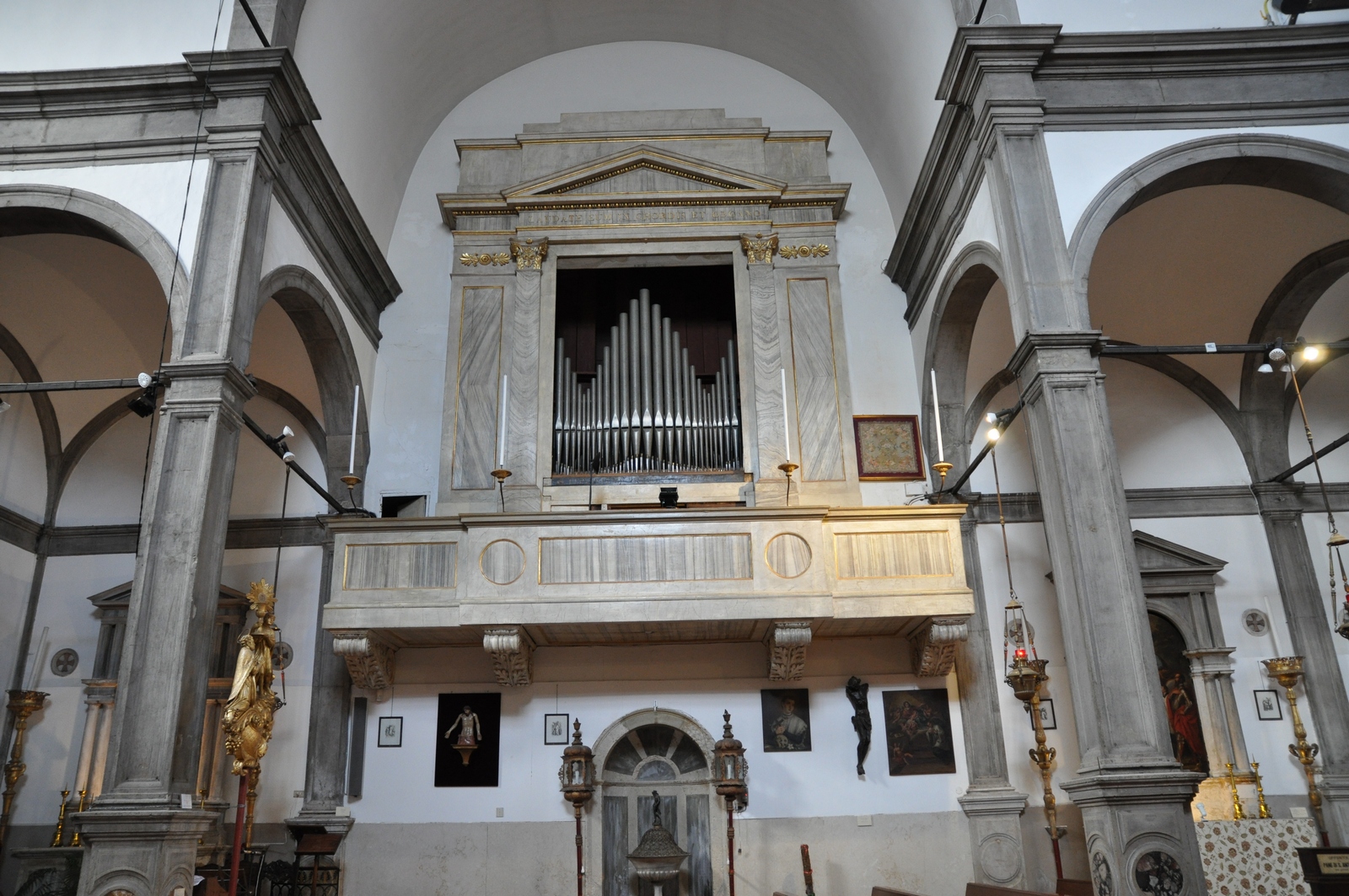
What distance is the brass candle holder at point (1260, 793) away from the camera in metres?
10.8

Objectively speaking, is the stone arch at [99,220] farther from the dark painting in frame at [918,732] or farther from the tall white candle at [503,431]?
the dark painting in frame at [918,732]

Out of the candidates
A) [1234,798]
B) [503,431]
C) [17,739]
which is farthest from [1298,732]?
[17,739]

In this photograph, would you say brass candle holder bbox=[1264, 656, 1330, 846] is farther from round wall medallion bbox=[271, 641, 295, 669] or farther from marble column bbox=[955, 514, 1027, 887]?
round wall medallion bbox=[271, 641, 295, 669]

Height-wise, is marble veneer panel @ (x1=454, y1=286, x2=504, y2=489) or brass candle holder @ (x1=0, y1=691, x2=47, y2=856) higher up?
marble veneer panel @ (x1=454, y1=286, x2=504, y2=489)

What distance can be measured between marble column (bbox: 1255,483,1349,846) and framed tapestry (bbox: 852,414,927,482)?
160 inches

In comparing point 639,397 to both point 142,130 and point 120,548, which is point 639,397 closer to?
point 142,130

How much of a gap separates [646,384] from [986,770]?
17.3ft

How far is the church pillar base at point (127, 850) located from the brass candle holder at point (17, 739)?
551 cm

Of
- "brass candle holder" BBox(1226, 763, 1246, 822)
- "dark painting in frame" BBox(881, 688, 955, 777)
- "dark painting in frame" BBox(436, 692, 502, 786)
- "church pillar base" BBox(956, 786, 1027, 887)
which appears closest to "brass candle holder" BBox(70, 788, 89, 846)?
"dark painting in frame" BBox(436, 692, 502, 786)

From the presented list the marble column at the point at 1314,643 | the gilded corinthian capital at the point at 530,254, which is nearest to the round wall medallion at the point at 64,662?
the gilded corinthian capital at the point at 530,254

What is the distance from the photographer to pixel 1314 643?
11375mm

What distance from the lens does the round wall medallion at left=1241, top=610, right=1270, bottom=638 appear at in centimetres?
1159

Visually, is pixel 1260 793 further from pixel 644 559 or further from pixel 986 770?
pixel 644 559

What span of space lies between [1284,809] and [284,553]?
11112 mm
